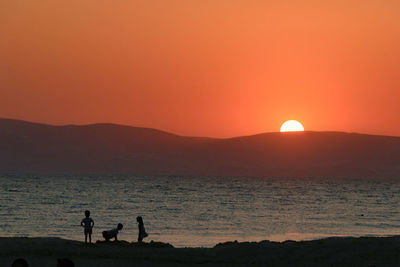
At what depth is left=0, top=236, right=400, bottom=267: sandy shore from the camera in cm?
2741

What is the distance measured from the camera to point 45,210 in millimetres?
69188

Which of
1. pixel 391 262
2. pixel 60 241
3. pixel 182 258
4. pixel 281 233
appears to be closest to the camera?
pixel 391 262

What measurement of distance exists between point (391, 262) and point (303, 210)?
50.2 metres

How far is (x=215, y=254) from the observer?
99.2ft

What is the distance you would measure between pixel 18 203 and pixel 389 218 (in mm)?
37392

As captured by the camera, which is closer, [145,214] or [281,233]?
[281,233]

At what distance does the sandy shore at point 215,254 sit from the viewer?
27406mm

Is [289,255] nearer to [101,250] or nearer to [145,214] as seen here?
[101,250]

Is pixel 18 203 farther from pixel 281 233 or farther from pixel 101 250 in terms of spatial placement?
pixel 101 250

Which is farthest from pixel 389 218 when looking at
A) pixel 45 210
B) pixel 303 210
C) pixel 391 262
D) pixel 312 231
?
pixel 391 262

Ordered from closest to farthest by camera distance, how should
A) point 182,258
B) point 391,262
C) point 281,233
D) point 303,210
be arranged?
point 391,262, point 182,258, point 281,233, point 303,210

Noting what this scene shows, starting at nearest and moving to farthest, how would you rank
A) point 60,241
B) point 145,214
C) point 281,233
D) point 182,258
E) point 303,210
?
point 182,258 → point 60,241 → point 281,233 → point 145,214 → point 303,210

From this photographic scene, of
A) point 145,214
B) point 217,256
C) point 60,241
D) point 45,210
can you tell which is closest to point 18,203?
point 45,210

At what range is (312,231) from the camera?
5222cm
